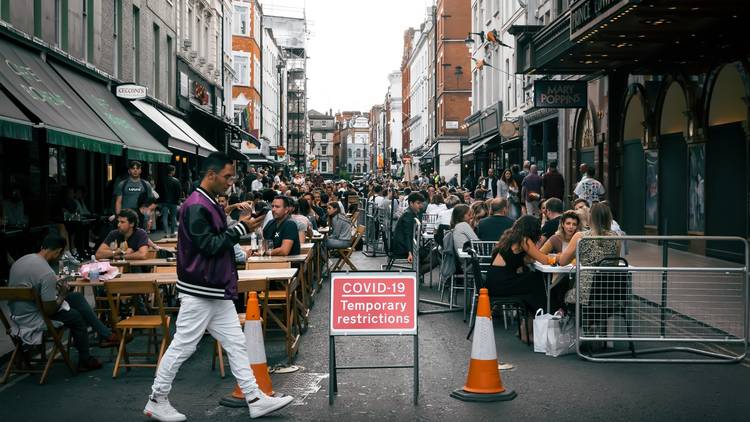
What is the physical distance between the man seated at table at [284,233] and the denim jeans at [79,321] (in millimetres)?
3134

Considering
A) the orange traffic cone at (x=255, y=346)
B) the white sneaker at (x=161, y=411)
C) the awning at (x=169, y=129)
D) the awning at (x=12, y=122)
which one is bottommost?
the white sneaker at (x=161, y=411)

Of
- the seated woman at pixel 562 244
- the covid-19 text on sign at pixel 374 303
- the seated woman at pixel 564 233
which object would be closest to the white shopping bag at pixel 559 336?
the seated woman at pixel 562 244

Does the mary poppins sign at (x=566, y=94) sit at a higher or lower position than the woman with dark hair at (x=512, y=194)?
higher

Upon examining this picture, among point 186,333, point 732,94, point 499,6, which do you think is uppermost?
point 499,6

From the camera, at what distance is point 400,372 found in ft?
28.5

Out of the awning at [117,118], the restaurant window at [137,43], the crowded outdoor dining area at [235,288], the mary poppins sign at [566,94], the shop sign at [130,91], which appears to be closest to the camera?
the crowded outdoor dining area at [235,288]

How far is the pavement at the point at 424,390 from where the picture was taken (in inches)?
276

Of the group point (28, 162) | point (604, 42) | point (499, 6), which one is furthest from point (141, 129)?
point (499, 6)

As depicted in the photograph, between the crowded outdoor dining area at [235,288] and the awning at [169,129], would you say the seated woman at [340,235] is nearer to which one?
the crowded outdoor dining area at [235,288]

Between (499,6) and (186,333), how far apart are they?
3661cm

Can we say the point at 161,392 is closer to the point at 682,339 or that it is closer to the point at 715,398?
the point at 715,398

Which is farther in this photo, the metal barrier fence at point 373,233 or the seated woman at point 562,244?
the metal barrier fence at point 373,233

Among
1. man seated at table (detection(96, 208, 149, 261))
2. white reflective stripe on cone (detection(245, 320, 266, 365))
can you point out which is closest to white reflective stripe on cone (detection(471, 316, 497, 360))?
white reflective stripe on cone (detection(245, 320, 266, 365))

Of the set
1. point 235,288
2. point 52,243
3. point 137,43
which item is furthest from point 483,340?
point 137,43
